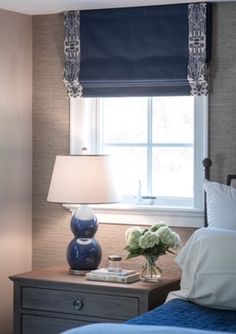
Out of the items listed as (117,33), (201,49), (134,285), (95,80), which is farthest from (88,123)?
(134,285)

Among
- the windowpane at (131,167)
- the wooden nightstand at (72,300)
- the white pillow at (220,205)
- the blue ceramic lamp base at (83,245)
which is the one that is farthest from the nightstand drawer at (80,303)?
the windowpane at (131,167)

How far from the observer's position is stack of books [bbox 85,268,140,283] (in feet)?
13.4

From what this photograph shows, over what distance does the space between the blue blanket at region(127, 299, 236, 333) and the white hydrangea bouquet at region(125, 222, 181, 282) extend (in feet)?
1.94

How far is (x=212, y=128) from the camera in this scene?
4.34m

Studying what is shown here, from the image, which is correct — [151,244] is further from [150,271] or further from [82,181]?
[82,181]

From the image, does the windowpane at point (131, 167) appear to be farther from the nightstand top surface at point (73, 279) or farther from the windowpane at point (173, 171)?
the nightstand top surface at point (73, 279)

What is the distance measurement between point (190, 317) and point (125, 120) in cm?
176

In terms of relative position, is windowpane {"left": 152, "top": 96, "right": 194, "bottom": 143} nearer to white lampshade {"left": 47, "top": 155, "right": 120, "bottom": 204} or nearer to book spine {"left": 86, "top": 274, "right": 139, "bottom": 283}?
white lampshade {"left": 47, "top": 155, "right": 120, "bottom": 204}

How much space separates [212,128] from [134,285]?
1001 mm

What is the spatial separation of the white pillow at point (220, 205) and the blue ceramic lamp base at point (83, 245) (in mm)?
700

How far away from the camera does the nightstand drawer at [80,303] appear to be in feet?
13.0

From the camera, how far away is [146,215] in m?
4.51

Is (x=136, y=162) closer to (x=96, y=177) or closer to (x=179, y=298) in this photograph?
(x=96, y=177)

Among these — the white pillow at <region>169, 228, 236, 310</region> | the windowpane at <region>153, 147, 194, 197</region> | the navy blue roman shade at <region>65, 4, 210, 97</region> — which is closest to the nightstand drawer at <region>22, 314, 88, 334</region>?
the white pillow at <region>169, 228, 236, 310</region>
